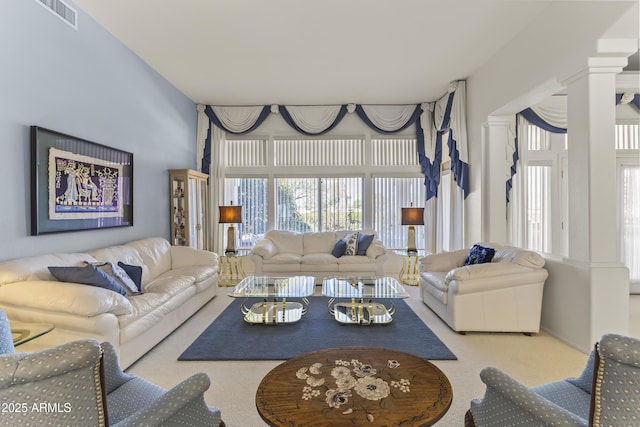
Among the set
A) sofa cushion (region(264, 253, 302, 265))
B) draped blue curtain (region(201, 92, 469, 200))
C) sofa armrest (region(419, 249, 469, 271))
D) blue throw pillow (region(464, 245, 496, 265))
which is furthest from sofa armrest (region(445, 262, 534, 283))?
draped blue curtain (region(201, 92, 469, 200))

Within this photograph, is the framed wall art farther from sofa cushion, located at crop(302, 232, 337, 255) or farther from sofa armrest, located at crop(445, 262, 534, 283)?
sofa armrest, located at crop(445, 262, 534, 283)

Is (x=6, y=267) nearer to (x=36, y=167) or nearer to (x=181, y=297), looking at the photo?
(x=36, y=167)

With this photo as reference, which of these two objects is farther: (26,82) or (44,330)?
(26,82)

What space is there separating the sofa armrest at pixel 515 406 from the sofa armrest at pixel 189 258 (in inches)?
145

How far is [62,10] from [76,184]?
1.59 meters

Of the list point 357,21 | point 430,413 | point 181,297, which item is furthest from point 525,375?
point 357,21

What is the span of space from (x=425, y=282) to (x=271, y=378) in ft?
9.69

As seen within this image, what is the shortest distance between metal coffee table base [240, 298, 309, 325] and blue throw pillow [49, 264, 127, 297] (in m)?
1.46

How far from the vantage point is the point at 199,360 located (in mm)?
2711

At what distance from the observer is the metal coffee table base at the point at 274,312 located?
11.6ft

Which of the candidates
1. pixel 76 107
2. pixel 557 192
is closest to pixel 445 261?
pixel 557 192

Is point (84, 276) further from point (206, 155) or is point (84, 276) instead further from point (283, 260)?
point (206, 155)

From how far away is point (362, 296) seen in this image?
136 inches

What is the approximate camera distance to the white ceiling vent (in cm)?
282
